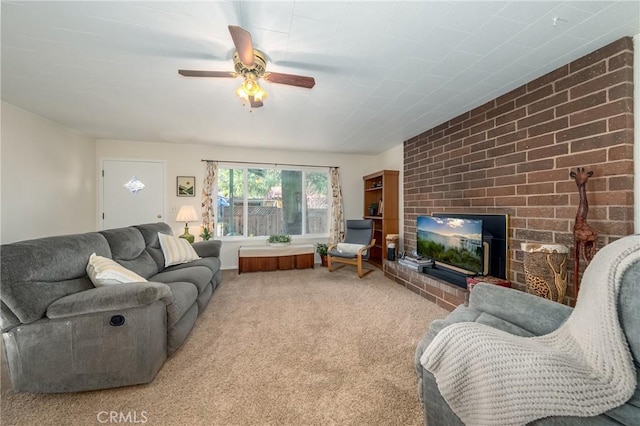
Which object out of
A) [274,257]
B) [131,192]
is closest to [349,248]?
[274,257]

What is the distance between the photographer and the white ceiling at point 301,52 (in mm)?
1396

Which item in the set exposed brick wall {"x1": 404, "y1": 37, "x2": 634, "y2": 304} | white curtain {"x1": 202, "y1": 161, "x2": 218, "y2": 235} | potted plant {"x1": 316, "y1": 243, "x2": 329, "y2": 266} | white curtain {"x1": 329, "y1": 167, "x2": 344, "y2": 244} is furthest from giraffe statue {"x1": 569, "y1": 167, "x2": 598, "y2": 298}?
white curtain {"x1": 202, "y1": 161, "x2": 218, "y2": 235}

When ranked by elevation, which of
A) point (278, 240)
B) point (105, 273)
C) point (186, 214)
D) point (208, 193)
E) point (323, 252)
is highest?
point (208, 193)

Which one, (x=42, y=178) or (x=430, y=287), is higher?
(x=42, y=178)

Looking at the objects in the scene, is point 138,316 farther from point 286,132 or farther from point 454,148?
point 454,148

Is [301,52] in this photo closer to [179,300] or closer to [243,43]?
[243,43]

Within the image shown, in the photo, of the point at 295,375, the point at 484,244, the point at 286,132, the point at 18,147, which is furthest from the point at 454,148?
the point at 18,147

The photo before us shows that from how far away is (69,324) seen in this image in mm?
1375

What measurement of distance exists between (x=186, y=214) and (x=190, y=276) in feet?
6.64

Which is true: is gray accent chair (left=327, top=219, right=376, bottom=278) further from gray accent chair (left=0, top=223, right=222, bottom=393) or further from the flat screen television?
gray accent chair (left=0, top=223, right=222, bottom=393)

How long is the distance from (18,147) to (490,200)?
17.5ft

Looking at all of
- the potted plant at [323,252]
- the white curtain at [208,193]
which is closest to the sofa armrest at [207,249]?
the white curtain at [208,193]

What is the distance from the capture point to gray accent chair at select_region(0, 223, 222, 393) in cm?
133

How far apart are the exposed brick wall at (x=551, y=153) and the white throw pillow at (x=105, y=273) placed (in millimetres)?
3367
